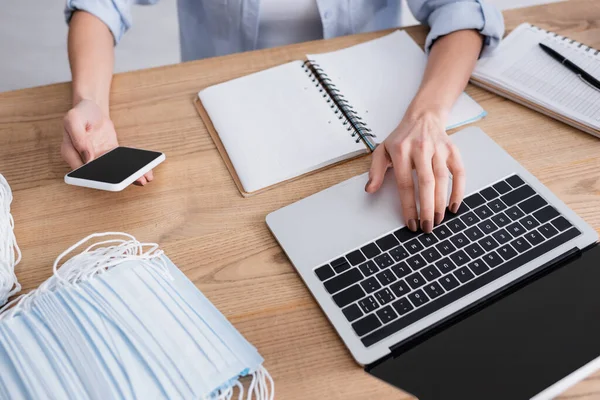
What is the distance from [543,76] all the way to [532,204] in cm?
28

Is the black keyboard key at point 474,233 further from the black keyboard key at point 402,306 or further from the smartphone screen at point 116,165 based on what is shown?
the smartphone screen at point 116,165

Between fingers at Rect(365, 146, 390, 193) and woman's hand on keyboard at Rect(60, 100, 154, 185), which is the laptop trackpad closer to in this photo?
fingers at Rect(365, 146, 390, 193)

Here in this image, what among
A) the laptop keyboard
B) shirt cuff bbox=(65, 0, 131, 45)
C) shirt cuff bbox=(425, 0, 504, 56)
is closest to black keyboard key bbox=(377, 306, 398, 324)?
the laptop keyboard

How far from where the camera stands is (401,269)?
62 cm

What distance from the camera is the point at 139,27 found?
7.51 ft

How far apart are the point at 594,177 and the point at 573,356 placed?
0.93ft

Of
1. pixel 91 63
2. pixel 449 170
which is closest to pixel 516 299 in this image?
pixel 449 170

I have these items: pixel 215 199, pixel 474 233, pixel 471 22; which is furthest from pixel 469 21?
pixel 215 199

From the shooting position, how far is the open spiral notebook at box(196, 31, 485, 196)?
2.49 ft

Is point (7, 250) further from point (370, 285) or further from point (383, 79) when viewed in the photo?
point (383, 79)

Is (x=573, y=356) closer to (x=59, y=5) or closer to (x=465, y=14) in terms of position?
(x=465, y=14)

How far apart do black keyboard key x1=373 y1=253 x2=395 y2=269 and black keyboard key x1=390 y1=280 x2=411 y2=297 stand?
1.1 inches

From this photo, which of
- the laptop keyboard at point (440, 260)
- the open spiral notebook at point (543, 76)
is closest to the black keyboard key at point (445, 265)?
the laptop keyboard at point (440, 260)

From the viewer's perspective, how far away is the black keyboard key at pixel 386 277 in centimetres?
61
